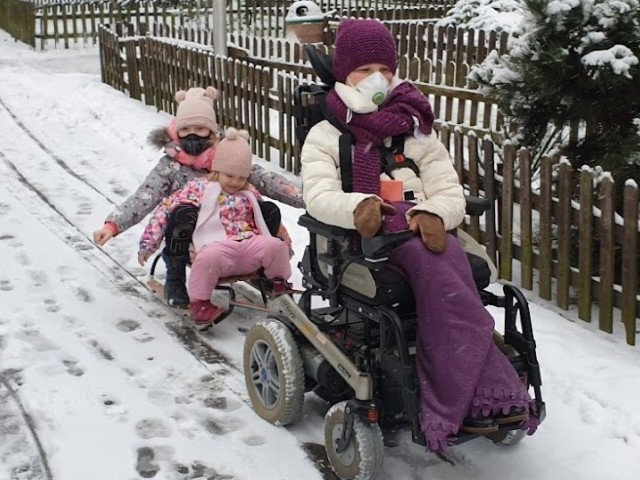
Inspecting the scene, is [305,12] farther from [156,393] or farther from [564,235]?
[156,393]

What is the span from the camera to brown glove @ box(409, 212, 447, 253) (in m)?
3.40

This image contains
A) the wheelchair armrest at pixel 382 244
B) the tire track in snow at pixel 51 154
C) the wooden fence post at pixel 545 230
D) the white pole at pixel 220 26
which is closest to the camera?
the wheelchair armrest at pixel 382 244

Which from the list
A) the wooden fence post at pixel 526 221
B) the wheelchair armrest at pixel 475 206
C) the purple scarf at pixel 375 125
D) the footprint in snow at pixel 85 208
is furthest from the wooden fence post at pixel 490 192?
the footprint in snow at pixel 85 208

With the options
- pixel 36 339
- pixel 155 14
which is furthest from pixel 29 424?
pixel 155 14

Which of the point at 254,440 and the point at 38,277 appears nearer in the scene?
the point at 254,440

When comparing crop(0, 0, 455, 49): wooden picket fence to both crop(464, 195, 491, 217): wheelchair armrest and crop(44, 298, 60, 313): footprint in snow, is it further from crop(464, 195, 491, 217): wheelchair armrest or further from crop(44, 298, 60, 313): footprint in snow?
crop(464, 195, 491, 217): wheelchair armrest

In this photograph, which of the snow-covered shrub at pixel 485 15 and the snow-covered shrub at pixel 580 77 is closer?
the snow-covered shrub at pixel 580 77

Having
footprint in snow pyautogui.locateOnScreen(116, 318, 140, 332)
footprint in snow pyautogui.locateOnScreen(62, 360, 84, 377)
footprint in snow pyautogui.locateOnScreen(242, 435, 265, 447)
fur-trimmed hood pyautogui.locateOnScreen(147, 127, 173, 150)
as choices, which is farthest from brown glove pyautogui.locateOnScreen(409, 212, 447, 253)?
fur-trimmed hood pyautogui.locateOnScreen(147, 127, 173, 150)

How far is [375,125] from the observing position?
149 inches

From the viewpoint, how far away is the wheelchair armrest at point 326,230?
11.9 feet

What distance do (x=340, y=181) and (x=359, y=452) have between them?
117 centimetres

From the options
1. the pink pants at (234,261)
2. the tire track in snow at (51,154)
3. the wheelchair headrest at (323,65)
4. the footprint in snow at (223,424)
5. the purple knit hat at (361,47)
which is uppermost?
the purple knit hat at (361,47)

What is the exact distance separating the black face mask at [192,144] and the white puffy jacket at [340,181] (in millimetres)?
A: 1789

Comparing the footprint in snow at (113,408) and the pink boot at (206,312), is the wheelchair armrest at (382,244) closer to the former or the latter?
the footprint in snow at (113,408)
